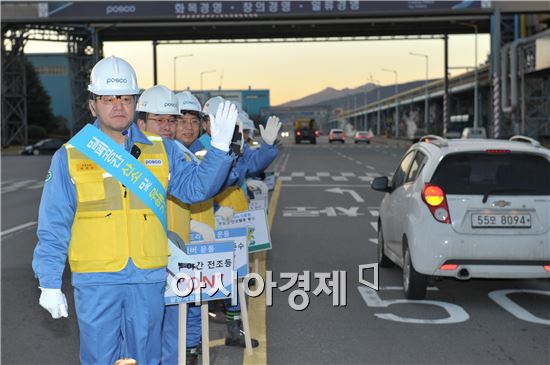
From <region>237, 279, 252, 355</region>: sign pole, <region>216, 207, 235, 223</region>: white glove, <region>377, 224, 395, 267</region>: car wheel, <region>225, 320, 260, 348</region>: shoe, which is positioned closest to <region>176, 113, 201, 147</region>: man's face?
<region>216, 207, 235, 223</region>: white glove

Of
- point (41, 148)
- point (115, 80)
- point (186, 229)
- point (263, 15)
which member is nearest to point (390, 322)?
point (186, 229)

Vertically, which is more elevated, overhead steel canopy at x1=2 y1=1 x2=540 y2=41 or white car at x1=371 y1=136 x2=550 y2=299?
overhead steel canopy at x1=2 y1=1 x2=540 y2=41

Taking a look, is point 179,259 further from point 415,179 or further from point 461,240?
point 415,179

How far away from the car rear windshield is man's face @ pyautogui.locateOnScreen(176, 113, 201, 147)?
2.57 metres

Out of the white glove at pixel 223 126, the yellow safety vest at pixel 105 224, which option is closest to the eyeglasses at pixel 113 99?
the yellow safety vest at pixel 105 224

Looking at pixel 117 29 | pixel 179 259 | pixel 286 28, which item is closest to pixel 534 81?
pixel 286 28

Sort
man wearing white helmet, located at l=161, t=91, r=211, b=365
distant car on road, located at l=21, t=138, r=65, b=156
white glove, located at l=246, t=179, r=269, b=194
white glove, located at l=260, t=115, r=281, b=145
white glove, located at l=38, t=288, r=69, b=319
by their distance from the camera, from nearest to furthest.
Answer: white glove, located at l=38, t=288, r=69, b=319, man wearing white helmet, located at l=161, t=91, r=211, b=365, white glove, located at l=260, t=115, r=281, b=145, white glove, located at l=246, t=179, r=269, b=194, distant car on road, located at l=21, t=138, r=65, b=156

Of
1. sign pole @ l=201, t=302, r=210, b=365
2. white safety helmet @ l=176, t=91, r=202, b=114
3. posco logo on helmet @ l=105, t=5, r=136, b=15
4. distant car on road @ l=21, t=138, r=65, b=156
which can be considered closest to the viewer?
sign pole @ l=201, t=302, r=210, b=365

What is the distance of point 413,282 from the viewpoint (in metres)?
8.15

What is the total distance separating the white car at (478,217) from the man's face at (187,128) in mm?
2509

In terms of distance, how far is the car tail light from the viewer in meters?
7.98

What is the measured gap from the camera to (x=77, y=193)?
4.09m

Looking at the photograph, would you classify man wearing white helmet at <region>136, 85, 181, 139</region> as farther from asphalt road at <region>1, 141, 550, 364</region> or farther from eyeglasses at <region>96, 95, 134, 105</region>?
asphalt road at <region>1, 141, 550, 364</region>

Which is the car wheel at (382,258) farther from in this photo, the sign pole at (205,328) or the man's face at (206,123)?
the sign pole at (205,328)
